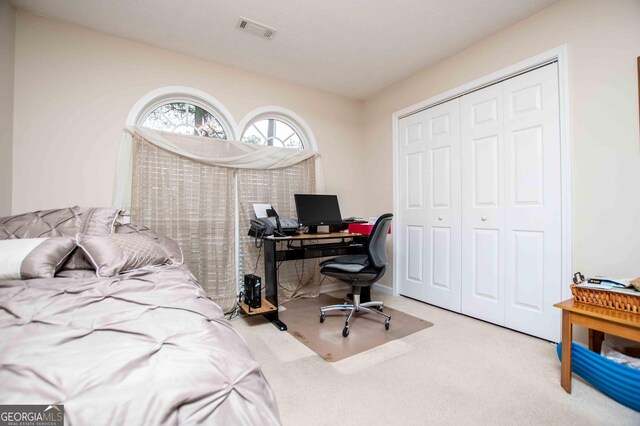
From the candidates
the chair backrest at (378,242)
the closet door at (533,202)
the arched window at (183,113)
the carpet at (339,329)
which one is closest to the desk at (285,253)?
the carpet at (339,329)

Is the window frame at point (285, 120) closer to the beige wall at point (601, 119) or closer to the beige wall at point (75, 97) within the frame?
the beige wall at point (75, 97)

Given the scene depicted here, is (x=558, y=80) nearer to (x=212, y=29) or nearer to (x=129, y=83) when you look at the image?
(x=212, y=29)

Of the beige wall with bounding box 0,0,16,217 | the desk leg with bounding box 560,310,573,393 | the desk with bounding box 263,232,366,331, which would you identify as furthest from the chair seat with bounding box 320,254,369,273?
the beige wall with bounding box 0,0,16,217

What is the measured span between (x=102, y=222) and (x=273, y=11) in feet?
6.89

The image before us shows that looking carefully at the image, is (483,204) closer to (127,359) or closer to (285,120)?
(285,120)

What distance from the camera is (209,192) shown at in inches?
113

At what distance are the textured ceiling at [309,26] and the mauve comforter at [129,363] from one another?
228 cm

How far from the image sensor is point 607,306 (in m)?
1.56

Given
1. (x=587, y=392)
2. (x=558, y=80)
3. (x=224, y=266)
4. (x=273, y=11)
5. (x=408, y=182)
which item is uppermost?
(x=273, y=11)

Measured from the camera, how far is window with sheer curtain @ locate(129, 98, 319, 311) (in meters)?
2.60

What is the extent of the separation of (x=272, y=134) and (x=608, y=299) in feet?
10.6

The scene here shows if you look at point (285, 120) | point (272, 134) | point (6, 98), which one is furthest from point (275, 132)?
point (6, 98)

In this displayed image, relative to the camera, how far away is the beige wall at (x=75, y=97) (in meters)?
2.20

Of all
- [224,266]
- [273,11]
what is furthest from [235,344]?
[273,11]
